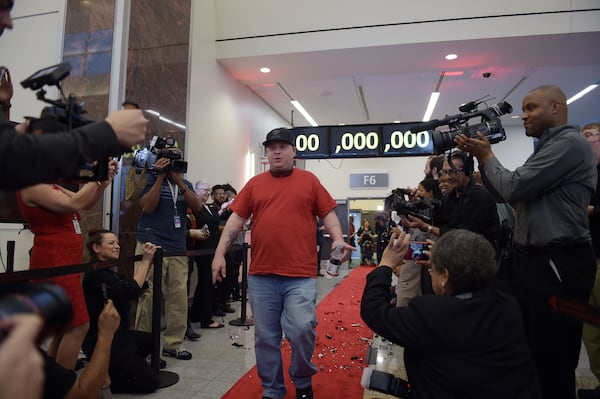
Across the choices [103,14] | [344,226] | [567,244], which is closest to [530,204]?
[567,244]

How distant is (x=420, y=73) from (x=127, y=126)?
6.48 m

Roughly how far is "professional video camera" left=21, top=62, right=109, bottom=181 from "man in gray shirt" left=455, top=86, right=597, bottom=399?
174 centimetres

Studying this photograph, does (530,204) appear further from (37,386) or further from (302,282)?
(37,386)

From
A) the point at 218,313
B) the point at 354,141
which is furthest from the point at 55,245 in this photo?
the point at 354,141

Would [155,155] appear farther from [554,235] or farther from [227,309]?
[554,235]

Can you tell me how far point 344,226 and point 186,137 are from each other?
8.53 metres

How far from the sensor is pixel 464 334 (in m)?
1.33

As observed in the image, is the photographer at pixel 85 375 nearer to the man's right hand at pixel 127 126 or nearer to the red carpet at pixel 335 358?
the man's right hand at pixel 127 126

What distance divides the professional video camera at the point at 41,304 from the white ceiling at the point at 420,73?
545cm

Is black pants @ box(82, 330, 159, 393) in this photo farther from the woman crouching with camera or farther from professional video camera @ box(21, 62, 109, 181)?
professional video camera @ box(21, 62, 109, 181)

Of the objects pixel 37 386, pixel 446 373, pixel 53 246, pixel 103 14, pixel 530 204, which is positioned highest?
pixel 103 14

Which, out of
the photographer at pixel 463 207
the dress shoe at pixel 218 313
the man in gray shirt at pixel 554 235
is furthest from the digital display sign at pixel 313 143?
the man in gray shirt at pixel 554 235

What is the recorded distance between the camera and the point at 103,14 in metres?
4.13

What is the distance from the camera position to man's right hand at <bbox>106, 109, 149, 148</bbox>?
1.14 m
